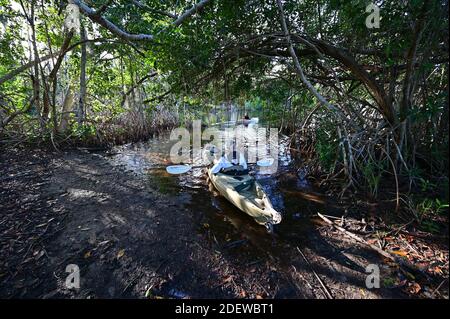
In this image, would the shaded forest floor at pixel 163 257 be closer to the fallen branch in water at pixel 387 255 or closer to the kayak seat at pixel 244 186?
the fallen branch in water at pixel 387 255

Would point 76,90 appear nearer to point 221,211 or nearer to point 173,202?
point 173,202

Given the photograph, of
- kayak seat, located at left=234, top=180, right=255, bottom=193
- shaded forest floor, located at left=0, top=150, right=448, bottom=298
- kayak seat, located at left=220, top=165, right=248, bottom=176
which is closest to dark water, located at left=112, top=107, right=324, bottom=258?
shaded forest floor, located at left=0, top=150, right=448, bottom=298

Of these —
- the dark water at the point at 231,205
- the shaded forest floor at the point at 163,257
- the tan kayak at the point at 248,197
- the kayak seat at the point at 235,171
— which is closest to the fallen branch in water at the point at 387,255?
the shaded forest floor at the point at 163,257

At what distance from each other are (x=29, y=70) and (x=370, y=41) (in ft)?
35.6

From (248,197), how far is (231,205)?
0.73 m

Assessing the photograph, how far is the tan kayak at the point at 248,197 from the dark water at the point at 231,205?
28 cm

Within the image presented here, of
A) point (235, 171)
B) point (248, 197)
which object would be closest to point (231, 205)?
point (248, 197)

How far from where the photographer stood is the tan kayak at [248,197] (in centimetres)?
349

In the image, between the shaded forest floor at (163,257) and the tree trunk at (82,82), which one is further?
the tree trunk at (82,82)

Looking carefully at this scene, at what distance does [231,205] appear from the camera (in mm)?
4676

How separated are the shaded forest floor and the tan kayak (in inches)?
15.2

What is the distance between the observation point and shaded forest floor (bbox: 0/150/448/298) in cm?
244

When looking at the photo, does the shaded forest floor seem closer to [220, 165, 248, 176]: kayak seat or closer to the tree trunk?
[220, 165, 248, 176]: kayak seat
